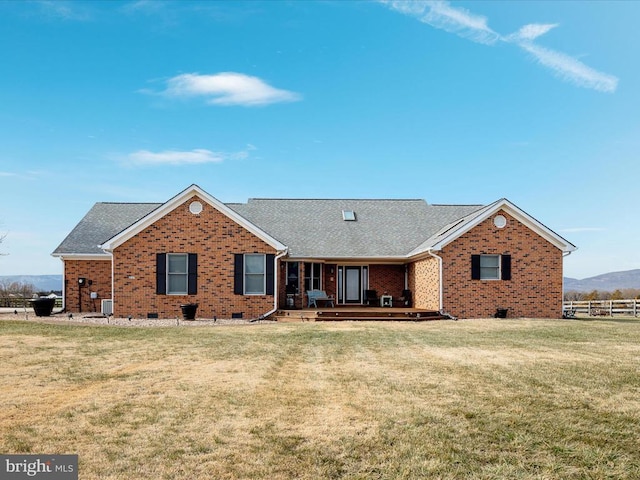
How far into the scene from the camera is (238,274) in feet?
75.6

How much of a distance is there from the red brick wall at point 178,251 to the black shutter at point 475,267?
9656 mm

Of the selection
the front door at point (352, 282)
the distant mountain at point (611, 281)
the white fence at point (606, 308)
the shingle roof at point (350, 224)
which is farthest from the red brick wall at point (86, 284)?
the distant mountain at point (611, 281)

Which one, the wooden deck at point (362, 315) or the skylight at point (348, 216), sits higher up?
the skylight at point (348, 216)

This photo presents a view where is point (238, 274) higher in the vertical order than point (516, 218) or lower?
lower

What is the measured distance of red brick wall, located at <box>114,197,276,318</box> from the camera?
22906 mm

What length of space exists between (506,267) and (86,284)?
61.9ft

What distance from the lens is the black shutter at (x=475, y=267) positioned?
75.5 ft

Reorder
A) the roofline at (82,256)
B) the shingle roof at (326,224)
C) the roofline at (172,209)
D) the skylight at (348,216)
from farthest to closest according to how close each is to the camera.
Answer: the skylight at (348,216)
the shingle roof at (326,224)
the roofline at (82,256)
the roofline at (172,209)

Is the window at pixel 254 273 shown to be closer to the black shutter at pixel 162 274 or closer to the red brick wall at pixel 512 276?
the black shutter at pixel 162 274

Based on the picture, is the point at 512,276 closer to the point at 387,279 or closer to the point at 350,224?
the point at 387,279

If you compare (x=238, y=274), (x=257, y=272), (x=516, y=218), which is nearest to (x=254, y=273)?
(x=257, y=272)

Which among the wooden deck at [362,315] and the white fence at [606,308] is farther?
the white fence at [606,308]

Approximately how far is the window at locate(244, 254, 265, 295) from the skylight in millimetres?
8761

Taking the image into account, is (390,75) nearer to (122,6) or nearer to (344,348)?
(122,6)
